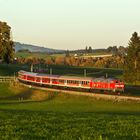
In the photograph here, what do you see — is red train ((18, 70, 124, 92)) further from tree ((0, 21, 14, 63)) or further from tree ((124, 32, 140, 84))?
tree ((124, 32, 140, 84))

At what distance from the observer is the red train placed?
8269 cm

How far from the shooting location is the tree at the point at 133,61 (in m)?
109

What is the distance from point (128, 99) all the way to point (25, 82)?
43800 millimetres

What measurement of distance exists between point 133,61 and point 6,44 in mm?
33082

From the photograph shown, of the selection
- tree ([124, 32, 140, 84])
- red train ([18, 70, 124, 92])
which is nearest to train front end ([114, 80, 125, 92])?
red train ([18, 70, 124, 92])

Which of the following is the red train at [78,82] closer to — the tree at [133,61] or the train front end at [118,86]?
the train front end at [118,86]

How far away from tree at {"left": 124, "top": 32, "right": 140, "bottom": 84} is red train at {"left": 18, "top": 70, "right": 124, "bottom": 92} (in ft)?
79.2

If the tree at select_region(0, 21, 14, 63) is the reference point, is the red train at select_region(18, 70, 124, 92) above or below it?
below

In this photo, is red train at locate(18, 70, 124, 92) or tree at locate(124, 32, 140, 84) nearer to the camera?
red train at locate(18, 70, 124, 92)

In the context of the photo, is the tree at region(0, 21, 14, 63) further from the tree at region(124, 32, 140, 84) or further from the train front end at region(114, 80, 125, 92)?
the train front end at region(114, 80, 125, 92)

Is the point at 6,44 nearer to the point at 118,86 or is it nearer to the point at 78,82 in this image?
the point at 78,82

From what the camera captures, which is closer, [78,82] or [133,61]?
[78,82]

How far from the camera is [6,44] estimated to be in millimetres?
108938

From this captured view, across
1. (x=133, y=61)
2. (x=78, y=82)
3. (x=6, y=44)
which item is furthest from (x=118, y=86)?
(x=6, y=44)
